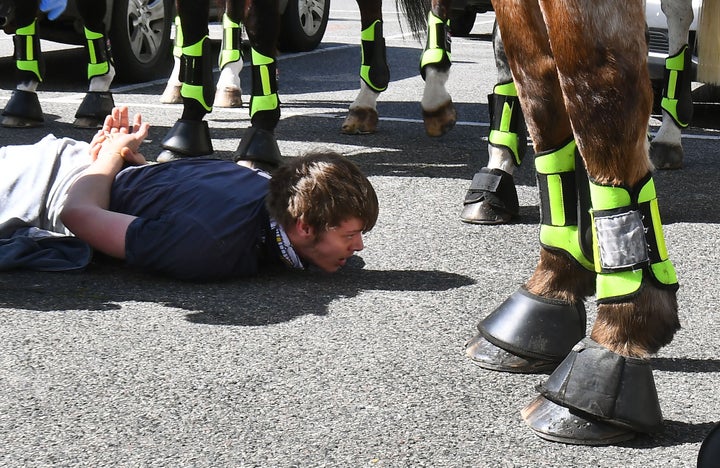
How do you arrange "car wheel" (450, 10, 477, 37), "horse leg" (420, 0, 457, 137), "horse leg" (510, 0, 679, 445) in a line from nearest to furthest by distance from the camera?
"horse leg" (510, 0, 679, 445), "horse leg" (420, 0, 457, 137), "car wheel" (450, 10, 477, 37)

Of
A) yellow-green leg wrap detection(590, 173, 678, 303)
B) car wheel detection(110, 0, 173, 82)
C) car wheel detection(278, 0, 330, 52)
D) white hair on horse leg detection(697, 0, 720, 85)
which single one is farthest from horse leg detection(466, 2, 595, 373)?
car wheel detection(278, 0, 330, 52)

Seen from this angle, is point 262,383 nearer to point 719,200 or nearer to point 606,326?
point 606,326

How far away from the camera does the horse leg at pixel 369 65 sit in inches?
237

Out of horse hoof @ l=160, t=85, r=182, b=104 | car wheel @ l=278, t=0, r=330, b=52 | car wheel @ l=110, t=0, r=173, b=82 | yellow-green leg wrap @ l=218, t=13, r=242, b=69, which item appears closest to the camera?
yellow-green leg wrap @ l=218, t=13, r=242, b=69

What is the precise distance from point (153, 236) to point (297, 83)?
5.52m

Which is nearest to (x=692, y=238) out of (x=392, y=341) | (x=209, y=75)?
(x=392, y=341)

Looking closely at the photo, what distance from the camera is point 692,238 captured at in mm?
4031

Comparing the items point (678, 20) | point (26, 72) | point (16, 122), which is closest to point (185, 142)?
point (16, 122)

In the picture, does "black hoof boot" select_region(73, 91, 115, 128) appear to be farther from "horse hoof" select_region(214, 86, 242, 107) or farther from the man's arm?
the man's arm

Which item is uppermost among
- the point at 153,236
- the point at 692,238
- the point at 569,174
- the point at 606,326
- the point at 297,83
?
the point at 569,174

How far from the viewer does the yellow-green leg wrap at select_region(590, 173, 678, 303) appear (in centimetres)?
222

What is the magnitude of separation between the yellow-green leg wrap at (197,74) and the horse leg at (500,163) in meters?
1.35

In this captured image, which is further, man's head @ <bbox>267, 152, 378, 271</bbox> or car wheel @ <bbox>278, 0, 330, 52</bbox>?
car wheel @ <bbox>278, 0, 330, 52</bbox>

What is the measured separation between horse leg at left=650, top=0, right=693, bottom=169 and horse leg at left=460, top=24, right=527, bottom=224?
4.34 ft
